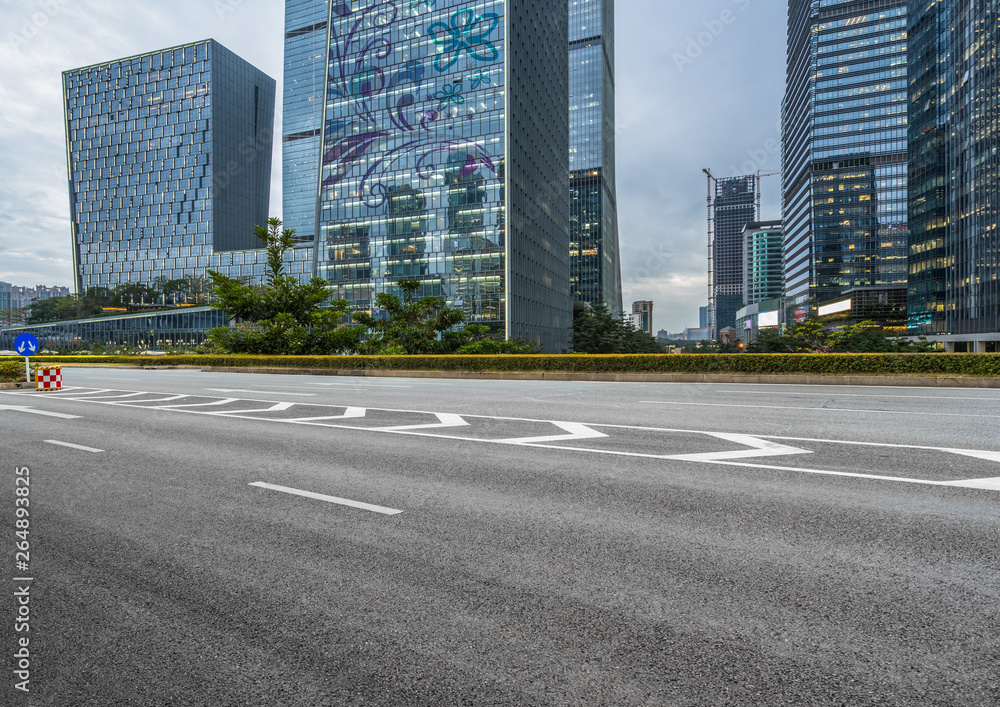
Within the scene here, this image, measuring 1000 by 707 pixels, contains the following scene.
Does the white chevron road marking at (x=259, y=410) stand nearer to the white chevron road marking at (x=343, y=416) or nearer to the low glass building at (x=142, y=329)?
the white chevron road marking at (x=343, y=416)

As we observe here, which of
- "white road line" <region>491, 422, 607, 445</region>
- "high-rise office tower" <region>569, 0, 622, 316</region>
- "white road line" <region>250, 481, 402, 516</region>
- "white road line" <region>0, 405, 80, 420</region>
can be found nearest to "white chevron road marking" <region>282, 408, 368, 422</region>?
"white road line" <region>491, 422, 607, 445</region>

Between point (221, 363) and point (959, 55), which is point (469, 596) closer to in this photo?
point (221, 363)

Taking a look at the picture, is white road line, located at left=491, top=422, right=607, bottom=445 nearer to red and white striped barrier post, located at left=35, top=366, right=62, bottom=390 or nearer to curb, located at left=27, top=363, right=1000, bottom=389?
curb, located at left=27, top=363, right=1000, bottom=389

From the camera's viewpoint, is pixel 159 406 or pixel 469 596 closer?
pixel 469 596

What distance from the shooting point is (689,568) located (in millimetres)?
3359

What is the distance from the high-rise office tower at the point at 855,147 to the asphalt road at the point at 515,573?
13954 cm

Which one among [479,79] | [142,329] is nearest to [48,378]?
[479,79]

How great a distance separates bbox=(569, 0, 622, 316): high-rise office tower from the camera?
5782 inches

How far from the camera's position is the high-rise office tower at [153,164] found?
4781 inches

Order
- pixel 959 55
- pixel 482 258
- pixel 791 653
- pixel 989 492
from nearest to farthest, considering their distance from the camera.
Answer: pixel 791 653 → pixel 989 492 → pixel 482 258 → pixel 959 55

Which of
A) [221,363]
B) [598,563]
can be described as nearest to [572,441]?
[598,563]

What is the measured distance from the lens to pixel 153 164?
123375 millimetres

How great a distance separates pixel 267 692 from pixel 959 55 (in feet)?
379

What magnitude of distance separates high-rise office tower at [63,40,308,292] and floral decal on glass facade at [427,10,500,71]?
8075cm
